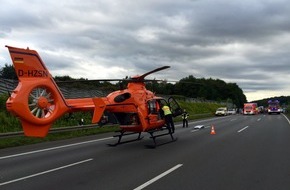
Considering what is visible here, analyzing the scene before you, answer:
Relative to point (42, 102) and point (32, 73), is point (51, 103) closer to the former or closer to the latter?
point (42, 102)

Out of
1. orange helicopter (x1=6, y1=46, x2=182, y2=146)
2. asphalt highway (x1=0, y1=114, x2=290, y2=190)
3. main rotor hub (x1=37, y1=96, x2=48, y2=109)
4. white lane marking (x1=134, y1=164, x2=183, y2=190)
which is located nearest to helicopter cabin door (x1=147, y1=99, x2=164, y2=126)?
orange helicopter (x1=6, y1=46, x2=182, y2=146)

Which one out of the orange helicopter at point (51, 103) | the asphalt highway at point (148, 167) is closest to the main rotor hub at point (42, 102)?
the orange helicopter at point (51, 103)

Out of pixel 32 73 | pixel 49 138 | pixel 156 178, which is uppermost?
pixel 32 73

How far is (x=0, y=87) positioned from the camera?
24531mm

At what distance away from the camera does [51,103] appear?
12.8 m

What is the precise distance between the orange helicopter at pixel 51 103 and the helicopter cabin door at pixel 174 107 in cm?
184

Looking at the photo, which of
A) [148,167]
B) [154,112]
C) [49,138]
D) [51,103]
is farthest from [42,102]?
[49,138]

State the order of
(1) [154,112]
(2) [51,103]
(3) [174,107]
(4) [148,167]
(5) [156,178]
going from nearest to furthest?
(5) [156,178], (4) [148,167], (2) [51,103], (1) [154,112], (3) [174,107]

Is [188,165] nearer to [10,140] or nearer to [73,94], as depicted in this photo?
[10,140]

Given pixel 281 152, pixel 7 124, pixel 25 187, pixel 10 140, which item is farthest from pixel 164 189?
pixel 7 124

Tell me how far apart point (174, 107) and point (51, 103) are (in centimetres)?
800

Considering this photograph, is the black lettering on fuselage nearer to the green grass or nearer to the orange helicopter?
the orange helicopter

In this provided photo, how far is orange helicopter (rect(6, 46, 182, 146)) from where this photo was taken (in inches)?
452

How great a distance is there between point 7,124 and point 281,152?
16.2 meters
